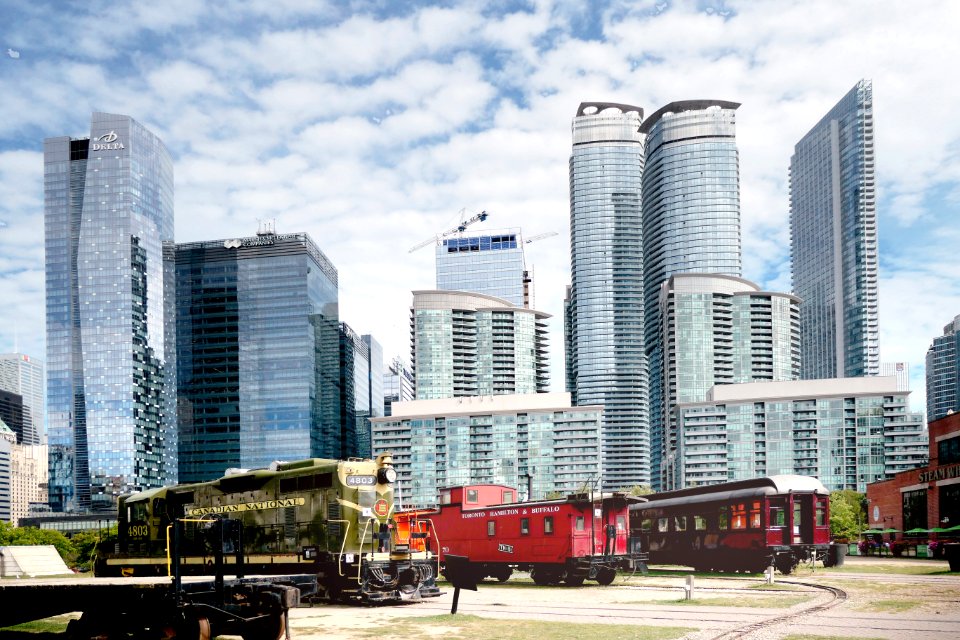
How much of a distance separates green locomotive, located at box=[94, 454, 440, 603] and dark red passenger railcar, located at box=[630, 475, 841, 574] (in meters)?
17.3

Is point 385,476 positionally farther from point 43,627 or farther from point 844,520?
point 844,520

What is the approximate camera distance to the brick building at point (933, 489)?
60156 mm

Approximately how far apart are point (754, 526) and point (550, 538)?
1027 cm

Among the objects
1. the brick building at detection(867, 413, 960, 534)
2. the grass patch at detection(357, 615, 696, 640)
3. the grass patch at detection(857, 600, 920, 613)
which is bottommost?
the brick building at detection(867, 413, 960, 534)

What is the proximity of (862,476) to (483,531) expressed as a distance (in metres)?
145

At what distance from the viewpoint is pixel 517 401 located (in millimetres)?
179750

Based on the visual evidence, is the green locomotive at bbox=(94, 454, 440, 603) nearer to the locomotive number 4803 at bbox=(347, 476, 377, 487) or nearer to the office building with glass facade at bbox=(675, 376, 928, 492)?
the locomotive number 4803 at bbox=(347, 476, 377, 487)

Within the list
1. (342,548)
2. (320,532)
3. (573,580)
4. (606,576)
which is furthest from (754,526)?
(320,532)

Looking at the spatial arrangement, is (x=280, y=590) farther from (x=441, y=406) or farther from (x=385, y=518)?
(x=441, y=406)

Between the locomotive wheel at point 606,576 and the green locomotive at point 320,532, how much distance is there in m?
10.9

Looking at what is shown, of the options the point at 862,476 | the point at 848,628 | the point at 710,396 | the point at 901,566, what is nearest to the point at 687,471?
the point at 710,396

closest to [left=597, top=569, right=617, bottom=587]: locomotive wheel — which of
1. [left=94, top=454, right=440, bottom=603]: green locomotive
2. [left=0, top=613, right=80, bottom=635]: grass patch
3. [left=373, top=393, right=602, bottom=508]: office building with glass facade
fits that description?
[left=94, top=454, right=440, bottom=603]: green locomotive

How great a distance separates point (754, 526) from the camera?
40469mm

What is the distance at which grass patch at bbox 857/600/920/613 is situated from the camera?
24136mm
